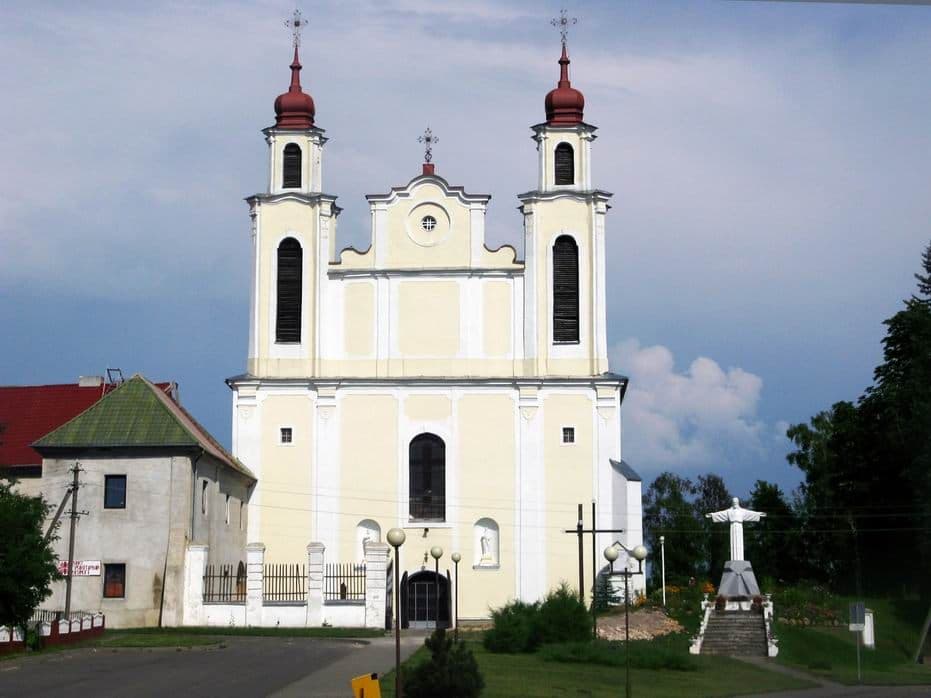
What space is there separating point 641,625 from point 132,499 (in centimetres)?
1518

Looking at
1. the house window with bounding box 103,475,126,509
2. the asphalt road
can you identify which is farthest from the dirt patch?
the house window with bounding box 103,475,126,509

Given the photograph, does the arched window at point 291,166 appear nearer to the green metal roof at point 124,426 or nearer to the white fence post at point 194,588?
the green metal roof at point 124,426

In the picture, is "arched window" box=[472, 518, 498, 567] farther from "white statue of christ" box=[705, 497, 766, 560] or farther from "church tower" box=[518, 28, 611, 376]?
"white statue of christ" box=[705, 497, 766, 560]

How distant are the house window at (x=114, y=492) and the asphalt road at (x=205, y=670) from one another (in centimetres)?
915

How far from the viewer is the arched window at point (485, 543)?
49.6 metres

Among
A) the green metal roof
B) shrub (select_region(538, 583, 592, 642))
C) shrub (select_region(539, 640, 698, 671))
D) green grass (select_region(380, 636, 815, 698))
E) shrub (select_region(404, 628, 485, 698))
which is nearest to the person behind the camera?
shrub (select_region(404, 628, 485, 698))

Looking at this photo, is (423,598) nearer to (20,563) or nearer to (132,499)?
(132,499)

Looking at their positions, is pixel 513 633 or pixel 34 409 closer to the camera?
pixel 513 633

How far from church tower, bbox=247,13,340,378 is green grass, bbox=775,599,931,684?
730 inches

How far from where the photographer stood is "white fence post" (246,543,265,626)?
43.4 metres

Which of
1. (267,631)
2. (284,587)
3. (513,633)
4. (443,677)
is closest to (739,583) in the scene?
(513,633)

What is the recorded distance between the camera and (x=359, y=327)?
168 feet

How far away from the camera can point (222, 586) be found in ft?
147

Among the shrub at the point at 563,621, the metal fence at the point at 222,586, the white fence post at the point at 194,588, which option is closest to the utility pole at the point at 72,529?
the white fence post at the point at 194,588
